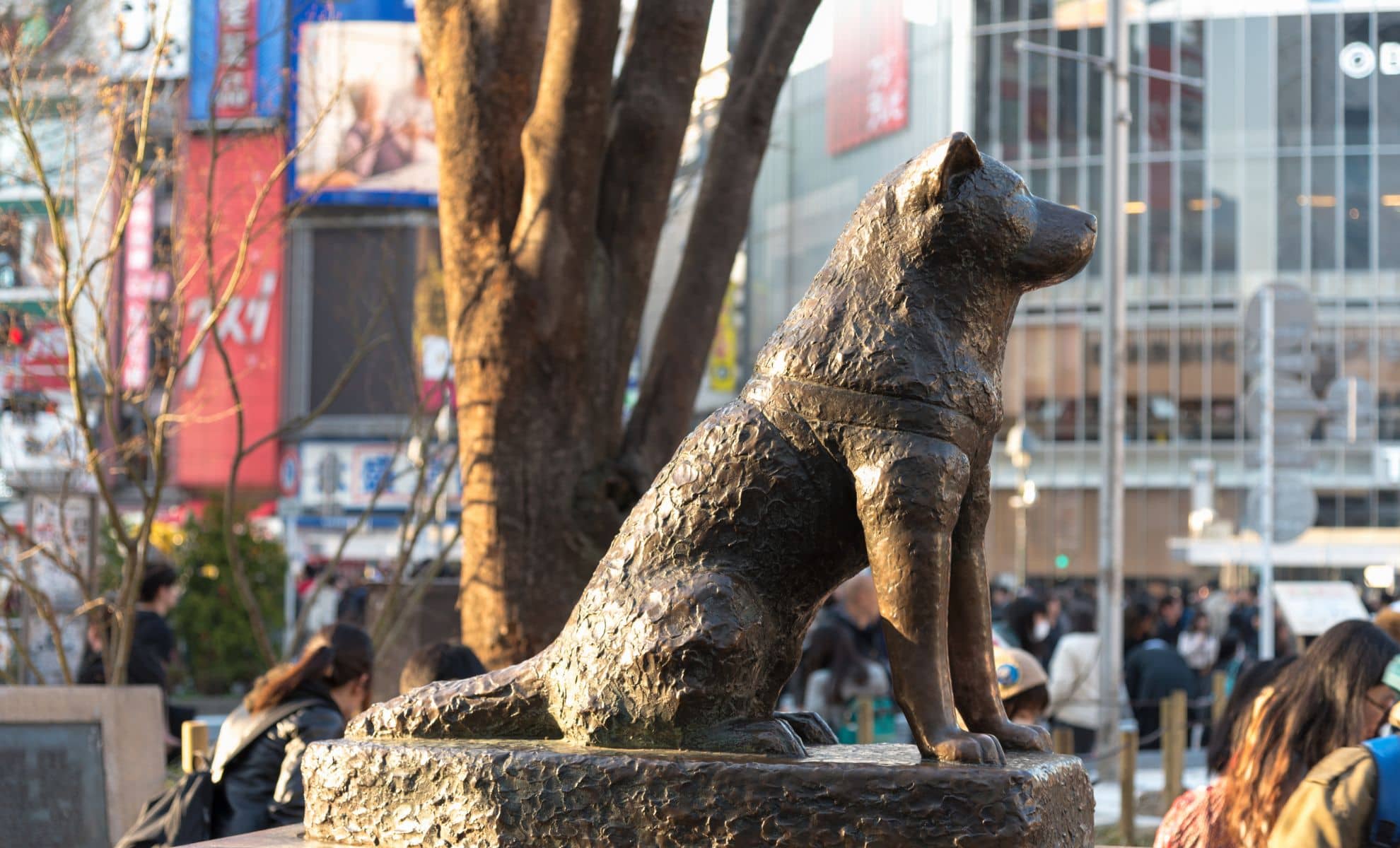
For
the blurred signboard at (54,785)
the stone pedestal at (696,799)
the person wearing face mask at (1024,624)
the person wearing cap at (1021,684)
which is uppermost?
the stone pedestal at (696,799)

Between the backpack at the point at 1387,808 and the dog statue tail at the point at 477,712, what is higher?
the dog statue tail at the point at 477,712

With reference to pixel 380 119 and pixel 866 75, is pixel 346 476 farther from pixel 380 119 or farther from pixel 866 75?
pixel 866 75

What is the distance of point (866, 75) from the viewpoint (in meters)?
35.9

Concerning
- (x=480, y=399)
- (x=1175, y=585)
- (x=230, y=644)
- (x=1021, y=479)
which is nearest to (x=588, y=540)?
(x=480, y=399)

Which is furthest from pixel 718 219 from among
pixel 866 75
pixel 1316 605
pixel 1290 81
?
pixel 866 75

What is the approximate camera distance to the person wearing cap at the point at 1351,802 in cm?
302

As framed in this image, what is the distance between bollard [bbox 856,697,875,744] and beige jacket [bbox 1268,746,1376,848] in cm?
543

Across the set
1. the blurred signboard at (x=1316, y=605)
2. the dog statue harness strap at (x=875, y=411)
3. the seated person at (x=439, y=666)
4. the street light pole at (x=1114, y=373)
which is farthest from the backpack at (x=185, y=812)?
the street light pole at (x=1114, y=373)

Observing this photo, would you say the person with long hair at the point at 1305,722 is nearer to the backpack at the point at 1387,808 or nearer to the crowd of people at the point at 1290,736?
the crowd of people at the point at 1290,736

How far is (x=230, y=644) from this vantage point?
16.9 metres

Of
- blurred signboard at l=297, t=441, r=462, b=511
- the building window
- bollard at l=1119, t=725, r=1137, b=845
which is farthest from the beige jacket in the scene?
the building window

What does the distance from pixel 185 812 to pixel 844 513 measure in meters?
2.40

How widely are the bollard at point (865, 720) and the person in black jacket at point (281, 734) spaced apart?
4.41 meters

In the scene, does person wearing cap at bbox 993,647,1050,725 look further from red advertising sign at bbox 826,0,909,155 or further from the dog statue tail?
red advertising sign at bbox 826,0,909,155
